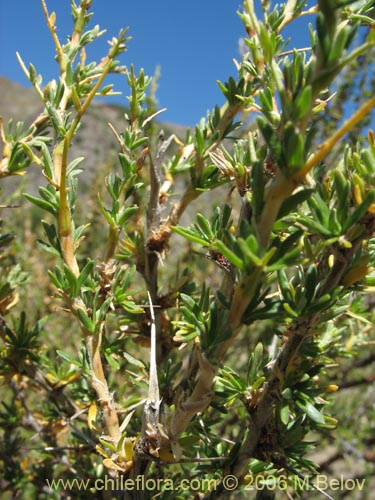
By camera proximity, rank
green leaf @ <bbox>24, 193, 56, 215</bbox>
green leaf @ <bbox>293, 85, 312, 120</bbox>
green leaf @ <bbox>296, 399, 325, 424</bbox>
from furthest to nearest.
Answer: green leaf @ <bbox>24, 193, 56, 215</bbox> < green leaf @ <bbox>296, 399, 325, 424</bbox> < green leaf @ <bbox>293, 85, 312, 120</bbox>

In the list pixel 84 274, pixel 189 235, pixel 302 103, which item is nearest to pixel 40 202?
pixel 84 274

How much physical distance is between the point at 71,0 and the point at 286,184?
695mm

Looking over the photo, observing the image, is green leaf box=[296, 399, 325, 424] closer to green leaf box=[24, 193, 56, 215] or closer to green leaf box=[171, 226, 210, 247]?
green leaf box=[171, 226, 210, 247]

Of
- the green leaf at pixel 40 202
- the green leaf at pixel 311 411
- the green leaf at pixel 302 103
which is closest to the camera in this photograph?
the green leaf at pixel 302 103

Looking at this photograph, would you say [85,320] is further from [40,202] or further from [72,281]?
[40,202]

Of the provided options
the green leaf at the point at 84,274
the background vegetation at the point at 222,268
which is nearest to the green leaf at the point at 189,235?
the background vegetation at the point at 222,268

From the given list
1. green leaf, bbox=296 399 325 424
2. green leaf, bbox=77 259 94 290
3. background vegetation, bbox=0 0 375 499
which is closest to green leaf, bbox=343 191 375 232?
background vegetation, bbox=0 0 375 499

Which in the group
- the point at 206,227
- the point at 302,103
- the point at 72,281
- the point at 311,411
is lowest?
the point at 311,411

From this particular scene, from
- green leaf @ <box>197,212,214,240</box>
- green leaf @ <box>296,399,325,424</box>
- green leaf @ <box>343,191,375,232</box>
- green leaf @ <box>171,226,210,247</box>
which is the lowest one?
green leaf @ <box>296,399,325,424</box>

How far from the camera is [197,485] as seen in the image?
0.83m

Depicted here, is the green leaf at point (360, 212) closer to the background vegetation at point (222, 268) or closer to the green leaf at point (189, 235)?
the background vegetation at point (222, 268)

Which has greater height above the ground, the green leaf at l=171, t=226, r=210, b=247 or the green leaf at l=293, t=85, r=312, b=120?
the green leaf at l=293, t=85, r=312, b=120

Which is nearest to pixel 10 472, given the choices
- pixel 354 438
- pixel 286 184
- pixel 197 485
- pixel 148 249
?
pixel 197 485

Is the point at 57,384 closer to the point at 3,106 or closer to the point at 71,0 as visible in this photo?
the point at 71,0
